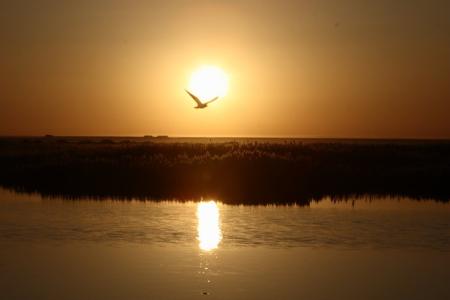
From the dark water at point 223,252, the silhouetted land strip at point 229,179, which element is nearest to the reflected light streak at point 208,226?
the dark water at point 223,252

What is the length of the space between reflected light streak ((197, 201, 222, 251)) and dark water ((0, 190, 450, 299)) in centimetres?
5

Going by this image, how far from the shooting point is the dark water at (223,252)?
1186cm

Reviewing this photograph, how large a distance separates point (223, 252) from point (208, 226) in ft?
13.1

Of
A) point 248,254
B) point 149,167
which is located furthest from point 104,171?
point 248,254

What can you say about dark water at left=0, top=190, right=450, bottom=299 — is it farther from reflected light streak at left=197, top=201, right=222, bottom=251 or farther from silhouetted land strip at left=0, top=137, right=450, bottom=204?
silhouetted land strip at left=0, top=137, right=450, bottom=204

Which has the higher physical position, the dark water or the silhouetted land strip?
the silhouetted land strip

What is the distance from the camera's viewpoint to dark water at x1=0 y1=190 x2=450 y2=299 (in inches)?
467

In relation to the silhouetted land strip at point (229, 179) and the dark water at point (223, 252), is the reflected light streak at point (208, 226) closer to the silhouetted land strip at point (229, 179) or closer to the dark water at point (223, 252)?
the dark water at point (223, 252)

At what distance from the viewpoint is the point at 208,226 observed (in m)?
19.2

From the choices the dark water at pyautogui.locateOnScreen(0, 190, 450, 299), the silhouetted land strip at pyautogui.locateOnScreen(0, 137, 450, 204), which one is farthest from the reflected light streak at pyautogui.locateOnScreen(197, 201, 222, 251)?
the silhouetted land strip at pyautogui.locateOnScreen(0, 137, 450, 204)

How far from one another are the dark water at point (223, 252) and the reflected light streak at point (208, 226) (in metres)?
0.05

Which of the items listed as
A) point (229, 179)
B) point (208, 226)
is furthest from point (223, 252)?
point (229, 179)

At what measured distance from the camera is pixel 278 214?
864 inches

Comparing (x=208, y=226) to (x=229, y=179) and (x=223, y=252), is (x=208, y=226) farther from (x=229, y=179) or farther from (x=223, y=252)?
(x=229, y=179)
